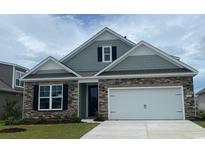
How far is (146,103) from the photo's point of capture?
55.7 feet

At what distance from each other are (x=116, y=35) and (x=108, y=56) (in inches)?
73.1

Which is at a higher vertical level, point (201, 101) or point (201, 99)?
point (201, 99)

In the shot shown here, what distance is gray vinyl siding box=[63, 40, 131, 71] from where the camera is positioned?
2053 centimetres

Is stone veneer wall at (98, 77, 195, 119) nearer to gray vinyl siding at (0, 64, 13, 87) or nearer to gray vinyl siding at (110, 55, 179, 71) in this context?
gray vinyl siding at (110, 55, 179, 71)

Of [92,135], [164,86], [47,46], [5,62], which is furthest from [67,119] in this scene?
[5,62]

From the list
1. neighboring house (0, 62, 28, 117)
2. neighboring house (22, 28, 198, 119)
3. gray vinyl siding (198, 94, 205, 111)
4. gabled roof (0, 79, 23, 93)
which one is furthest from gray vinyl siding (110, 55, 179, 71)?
gray vinyl siding (198, 94, 205, 111)

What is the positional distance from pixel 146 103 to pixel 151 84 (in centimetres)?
133

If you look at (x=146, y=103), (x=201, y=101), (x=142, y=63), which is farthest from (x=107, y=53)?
(x=201, y=101)

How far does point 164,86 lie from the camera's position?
16859 millimetres

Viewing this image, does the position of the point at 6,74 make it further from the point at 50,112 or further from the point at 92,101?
the point at 92,101

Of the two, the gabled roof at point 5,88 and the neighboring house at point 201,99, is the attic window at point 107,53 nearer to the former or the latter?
the gabled roof at point 5,88

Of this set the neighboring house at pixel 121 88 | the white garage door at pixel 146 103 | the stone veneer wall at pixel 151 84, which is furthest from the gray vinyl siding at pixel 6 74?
the white garage door at pixel 146 103

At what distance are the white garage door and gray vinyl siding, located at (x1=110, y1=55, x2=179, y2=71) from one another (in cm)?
170

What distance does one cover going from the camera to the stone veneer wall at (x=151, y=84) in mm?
16500
